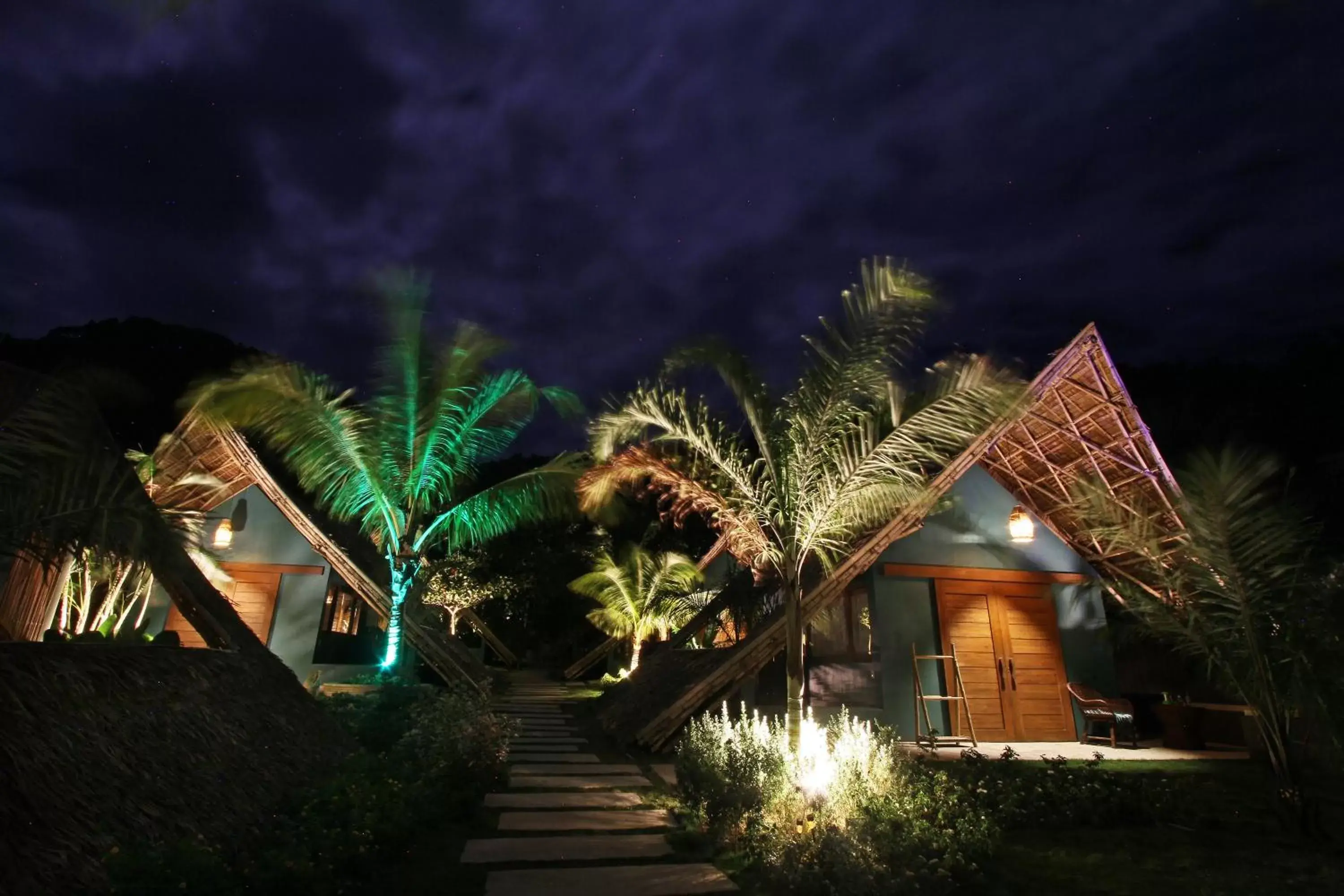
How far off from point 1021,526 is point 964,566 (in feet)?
3.29

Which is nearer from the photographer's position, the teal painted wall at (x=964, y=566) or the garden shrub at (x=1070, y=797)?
the garden shrub at (x=1070, y=797)

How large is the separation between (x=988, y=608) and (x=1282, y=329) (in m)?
18.5

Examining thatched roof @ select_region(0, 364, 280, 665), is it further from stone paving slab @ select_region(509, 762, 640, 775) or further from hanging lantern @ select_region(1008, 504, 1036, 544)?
hanging lantern @ select_region(1008, 504, 1036, 544)

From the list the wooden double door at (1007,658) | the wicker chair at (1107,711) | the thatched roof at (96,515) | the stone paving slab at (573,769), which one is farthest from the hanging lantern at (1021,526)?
the thatched roof at (96,515)

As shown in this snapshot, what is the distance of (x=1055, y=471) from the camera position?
10.2 meters

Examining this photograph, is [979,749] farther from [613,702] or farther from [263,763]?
[263,763]

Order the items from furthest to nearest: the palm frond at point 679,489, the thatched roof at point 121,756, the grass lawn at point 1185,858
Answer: the palm frond at point 679,489, the grass lawn at point 1185,858, the thatched roof at point 121,756

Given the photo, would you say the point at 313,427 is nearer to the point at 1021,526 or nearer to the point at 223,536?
the point at 223,536

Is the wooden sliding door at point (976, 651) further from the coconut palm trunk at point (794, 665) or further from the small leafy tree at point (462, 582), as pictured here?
the small leafy tree at point (462, 582)

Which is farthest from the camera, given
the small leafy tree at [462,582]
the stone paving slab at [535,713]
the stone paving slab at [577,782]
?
the small leafy tree at [462,582]

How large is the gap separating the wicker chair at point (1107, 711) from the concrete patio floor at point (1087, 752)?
0.20 metres

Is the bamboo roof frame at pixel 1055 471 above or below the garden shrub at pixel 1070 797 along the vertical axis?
above

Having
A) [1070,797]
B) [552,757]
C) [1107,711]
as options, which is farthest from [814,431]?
[1107,711]

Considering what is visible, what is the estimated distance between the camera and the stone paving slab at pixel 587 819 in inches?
207
